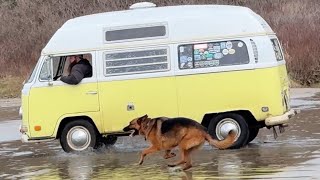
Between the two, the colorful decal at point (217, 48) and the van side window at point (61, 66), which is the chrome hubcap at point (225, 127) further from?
the van side window at point (61, 66)

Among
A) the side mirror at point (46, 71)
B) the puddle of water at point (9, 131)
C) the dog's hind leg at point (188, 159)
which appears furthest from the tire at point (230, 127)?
the puddle of water at point (9, 131)

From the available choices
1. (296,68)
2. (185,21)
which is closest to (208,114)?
(185,21)

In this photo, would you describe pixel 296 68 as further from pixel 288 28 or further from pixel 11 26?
pixel 11 26

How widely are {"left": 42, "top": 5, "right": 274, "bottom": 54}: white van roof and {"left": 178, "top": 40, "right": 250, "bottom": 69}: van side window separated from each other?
0.48 feet

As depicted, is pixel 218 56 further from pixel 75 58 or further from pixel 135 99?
pixel 75 58

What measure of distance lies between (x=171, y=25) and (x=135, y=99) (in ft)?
4.86

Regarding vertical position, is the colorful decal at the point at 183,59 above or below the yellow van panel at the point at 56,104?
above

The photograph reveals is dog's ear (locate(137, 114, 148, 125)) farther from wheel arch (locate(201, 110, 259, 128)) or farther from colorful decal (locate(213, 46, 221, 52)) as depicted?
colorful decal (locate(213, 46, 221, 52))

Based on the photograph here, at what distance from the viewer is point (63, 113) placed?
49.7 ft

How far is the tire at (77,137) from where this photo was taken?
15.2 m

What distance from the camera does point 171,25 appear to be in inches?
584

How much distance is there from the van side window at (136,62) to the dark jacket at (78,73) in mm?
400

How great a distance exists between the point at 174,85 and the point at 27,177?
11.2ft

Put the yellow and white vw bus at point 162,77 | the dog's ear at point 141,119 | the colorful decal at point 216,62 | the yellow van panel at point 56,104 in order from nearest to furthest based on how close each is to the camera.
A: the dog's ear at point 141,119 → the yellow and white vw bus at point 162,77 → the colorful decal at point 216,62 → the yellow van panel at point 56,104
